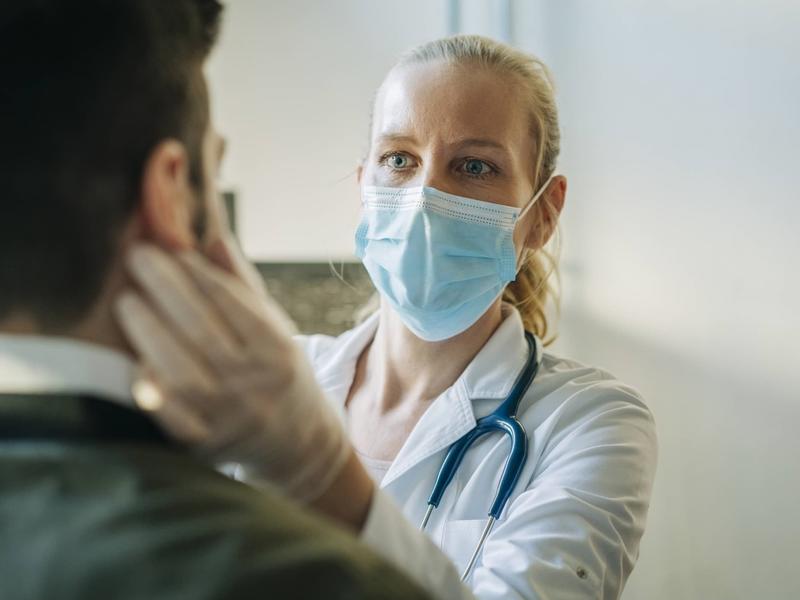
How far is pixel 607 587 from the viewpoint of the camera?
4.14ft

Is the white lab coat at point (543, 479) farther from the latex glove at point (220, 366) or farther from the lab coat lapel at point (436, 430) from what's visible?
the latex glove at point (220, 366)

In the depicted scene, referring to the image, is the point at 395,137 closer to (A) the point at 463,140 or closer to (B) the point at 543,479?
(A) the point at 463,140

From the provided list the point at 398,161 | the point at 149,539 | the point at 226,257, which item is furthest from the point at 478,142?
the point at 149,539

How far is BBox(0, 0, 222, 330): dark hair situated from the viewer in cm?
63

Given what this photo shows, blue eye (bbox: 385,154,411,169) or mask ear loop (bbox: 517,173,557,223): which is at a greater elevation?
blue eye (bbox: 385,154,411,169)

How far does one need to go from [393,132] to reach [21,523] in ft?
3.58

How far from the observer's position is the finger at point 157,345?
2.15 ft

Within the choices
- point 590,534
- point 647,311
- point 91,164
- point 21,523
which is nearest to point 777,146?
point 647,311

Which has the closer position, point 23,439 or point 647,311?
point 23,439

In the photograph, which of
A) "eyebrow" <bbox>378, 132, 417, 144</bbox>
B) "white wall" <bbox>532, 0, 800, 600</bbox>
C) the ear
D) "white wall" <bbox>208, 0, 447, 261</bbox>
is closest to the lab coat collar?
the ear

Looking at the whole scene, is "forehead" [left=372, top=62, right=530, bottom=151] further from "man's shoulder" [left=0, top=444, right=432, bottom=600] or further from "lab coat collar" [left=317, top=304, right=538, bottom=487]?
"man's shoulder" [left=0, top=444, right=432, bottom=600]

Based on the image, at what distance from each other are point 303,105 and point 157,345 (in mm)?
2242

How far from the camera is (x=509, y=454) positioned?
1.40 m

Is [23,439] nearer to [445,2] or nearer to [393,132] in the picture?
[393,132]
